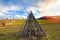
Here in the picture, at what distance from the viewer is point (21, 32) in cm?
258

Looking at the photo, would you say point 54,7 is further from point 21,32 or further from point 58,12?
point 21,32

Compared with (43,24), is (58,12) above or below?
above

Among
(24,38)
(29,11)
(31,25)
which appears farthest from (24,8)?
(24,38)

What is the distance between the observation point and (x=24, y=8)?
2617 mm

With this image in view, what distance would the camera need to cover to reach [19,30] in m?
2.59

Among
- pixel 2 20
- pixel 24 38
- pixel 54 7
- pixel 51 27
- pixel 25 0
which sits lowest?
pixel 24 38

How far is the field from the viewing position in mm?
2549

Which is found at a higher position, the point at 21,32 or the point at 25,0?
the point at 25,0

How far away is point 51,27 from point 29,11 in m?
0.50

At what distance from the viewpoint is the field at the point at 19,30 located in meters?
2.55

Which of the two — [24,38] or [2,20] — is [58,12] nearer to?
[24,38]

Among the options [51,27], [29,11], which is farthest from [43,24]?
[29,11]

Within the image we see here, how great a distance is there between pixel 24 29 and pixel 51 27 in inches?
19.5

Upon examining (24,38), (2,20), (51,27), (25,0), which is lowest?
(24,38)
